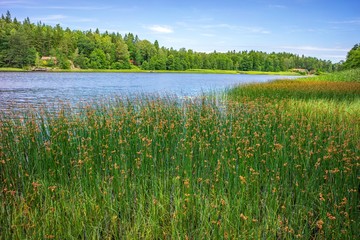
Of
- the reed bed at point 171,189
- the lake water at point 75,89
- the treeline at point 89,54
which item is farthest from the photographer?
the treeline at point 89,54

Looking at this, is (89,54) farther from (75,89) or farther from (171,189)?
(171,189)

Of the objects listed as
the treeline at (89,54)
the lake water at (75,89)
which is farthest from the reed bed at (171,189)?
the treeline at (89,54)

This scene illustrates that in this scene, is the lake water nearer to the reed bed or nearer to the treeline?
the reed bed

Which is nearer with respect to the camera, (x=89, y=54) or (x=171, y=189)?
(x=171, y=189)

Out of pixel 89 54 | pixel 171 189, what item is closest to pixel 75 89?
pixel 171 189

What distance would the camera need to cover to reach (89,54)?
79000mm

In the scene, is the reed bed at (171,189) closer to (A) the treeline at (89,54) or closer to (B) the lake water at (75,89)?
(B) the lake water at (75,89)

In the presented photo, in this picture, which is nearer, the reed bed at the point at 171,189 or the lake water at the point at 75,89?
the reed bed at the point at 171,189

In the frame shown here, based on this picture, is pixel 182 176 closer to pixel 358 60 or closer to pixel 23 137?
pixel 23 137

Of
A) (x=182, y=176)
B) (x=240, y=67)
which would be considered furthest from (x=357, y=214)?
(x=240, y=67)

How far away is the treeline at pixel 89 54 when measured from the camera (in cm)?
6378

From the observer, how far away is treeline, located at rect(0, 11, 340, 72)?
63781mm

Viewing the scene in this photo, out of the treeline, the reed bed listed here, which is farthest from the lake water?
the treeline

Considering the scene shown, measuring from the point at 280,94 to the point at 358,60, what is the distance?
127 feet
